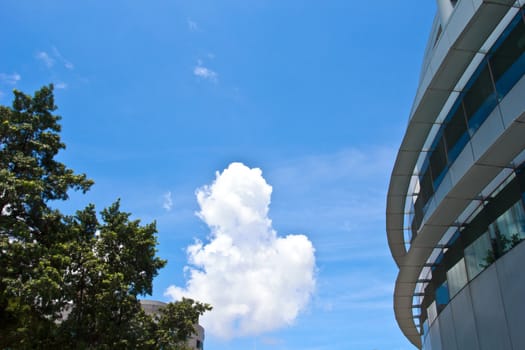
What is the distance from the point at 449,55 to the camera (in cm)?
1416

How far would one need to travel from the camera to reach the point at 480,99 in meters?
14.7

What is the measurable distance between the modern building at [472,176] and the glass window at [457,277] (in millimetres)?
38

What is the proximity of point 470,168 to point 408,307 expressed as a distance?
14.6 metres

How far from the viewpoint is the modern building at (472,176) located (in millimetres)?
13047

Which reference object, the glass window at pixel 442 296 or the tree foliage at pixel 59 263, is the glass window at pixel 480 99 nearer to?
the glass window at pixel 442 296

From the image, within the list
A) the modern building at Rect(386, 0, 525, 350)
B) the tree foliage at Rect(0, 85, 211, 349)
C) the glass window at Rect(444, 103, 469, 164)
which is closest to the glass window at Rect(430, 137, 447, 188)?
the modern building at Rect(386, 0, 525, 350)

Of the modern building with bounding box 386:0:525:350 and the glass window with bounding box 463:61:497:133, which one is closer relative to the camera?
the modern building with bounding box 386:0:525:350

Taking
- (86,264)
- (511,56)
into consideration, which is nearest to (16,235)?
(86,264)

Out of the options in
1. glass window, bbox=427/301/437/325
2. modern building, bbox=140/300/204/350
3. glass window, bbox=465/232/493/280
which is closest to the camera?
glass window, bbox=465/232/493/280

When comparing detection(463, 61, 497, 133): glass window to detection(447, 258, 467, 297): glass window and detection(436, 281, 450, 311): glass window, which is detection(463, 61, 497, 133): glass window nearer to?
detection(447, 258, 467, 297): glass window

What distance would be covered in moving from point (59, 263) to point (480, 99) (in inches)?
664

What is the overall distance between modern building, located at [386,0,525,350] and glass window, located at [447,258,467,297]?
0.04 meters

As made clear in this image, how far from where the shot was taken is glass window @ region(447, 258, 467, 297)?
17.0 meters

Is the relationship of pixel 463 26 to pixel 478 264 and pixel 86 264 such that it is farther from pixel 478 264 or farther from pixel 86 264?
pixel 86 264
